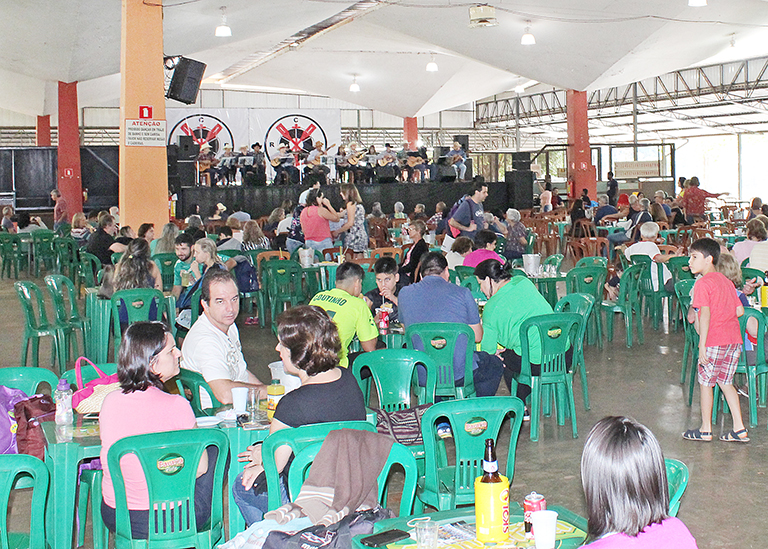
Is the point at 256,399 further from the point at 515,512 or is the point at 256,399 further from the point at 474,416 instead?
the point at 515,512

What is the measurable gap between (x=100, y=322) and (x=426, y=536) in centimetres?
515

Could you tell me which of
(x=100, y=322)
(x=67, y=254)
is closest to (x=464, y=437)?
(x=100, y=322)

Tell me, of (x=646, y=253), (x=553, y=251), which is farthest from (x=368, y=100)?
(x=646, y=253)

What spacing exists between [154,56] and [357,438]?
9194 mm

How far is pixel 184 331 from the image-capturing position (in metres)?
7.16

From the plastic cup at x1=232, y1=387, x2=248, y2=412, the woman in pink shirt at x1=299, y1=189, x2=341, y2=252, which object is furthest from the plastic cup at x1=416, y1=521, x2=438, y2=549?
the woman in pink shirt at x1=299, y1=189, x2=341, y2=252

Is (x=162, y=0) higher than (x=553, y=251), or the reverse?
(x=162, y=0)

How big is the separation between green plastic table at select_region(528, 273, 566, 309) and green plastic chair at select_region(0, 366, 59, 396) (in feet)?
15.8

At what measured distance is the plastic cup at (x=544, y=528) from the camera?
2.16m

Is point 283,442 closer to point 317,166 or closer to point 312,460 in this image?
point 312,460

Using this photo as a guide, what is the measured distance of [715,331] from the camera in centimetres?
480

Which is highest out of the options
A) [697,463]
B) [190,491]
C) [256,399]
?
[256,399]

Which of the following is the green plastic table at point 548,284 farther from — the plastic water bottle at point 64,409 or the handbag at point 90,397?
the plastic water bottle at point 64,409

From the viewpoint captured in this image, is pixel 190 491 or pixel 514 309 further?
pixel 514 309
